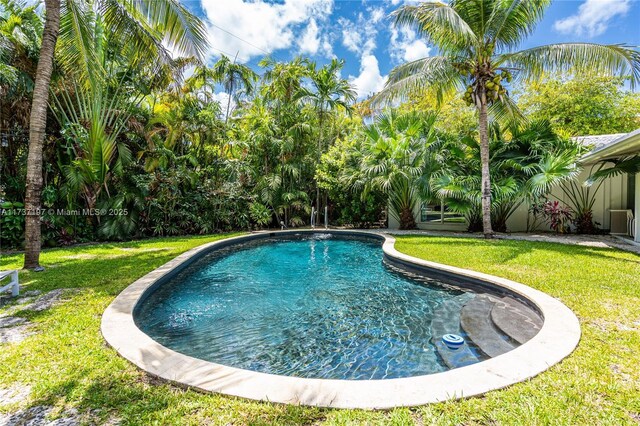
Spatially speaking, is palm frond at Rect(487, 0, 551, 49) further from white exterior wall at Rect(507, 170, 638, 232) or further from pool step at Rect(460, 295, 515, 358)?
pool step at Rect(460, 295, 515, 358)

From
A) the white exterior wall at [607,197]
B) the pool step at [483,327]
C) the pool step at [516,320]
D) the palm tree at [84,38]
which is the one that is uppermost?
the palm tree at [84,38]

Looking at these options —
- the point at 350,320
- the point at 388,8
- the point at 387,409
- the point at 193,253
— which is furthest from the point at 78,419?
the point at 388,8

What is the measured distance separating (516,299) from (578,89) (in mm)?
23674

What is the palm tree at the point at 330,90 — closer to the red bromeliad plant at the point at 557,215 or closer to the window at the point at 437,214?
the window at the point at 437,214

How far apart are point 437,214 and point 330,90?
316 inches

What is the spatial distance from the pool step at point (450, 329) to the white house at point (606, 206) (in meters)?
6.31

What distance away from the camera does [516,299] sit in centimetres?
458

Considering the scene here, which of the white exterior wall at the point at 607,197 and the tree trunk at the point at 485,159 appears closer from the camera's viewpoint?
the tree trunk at the point at 485,159

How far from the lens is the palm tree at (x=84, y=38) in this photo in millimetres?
5727

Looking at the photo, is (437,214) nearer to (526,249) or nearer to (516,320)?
(526,249)

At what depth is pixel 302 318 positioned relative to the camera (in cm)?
468

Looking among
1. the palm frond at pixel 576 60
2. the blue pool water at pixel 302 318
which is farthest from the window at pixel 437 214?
the blue pool water at pixel 302 318

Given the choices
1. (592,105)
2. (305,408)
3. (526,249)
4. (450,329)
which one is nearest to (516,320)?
(450,329)

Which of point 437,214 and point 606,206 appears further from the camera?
point 437,214
